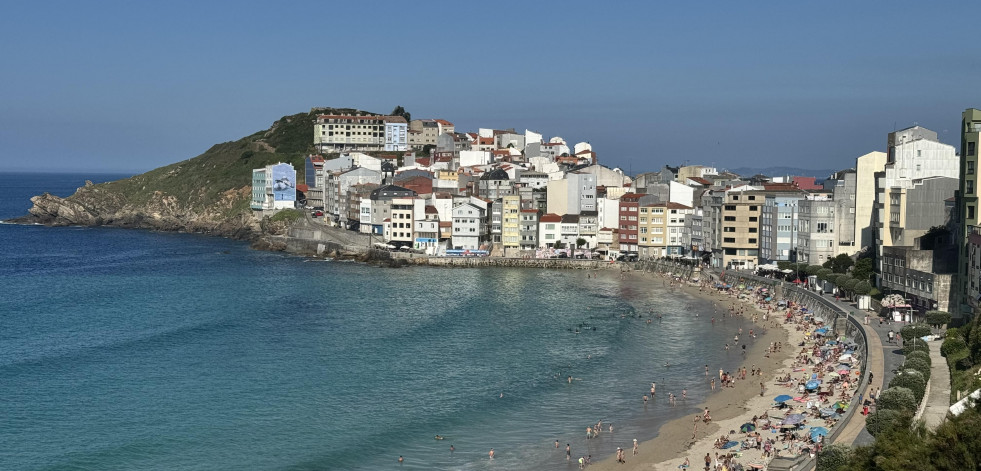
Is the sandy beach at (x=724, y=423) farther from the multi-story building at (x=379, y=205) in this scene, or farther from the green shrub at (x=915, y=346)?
the multi-story building at (x=379, y=205)

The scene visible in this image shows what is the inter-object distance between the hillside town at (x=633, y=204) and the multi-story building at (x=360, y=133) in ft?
0.56

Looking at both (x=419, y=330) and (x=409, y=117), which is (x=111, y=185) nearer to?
(x=409, y=117)

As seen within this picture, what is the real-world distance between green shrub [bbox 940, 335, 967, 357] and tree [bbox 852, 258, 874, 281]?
653 inches

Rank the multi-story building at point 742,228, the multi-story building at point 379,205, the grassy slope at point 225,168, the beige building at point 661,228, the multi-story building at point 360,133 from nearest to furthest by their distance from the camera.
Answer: the multi-story building at point 742,228 → the beige building at point 661,228 → the multi-story building at point 379,205 → the grassy slope at point 225,168 → the multi-story building at point 360,133

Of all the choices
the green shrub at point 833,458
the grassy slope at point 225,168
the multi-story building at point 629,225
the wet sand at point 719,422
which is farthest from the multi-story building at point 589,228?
the green shrub at point 833,458

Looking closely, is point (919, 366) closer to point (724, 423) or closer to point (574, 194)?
point (724, 423)

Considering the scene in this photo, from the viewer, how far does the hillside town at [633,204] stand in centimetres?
4425

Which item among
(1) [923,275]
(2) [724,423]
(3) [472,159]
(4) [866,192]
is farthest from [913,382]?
(3) [472,159]

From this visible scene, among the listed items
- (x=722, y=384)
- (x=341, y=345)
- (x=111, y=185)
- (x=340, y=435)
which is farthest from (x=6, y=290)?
(x=111, y=185)

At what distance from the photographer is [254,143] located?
133 metres

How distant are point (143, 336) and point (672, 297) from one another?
1223 inches

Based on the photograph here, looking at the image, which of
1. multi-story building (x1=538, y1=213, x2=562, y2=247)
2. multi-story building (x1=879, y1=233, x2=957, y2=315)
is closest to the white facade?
multi-story building (x1=538, y1=213, x2=562, y2=247)

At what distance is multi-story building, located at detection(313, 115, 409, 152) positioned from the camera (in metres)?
123

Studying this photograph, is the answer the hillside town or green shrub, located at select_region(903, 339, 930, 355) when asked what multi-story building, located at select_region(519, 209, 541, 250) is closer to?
the hillside town
